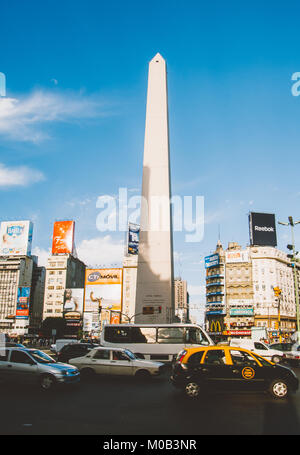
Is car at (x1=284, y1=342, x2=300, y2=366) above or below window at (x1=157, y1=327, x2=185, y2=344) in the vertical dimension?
below

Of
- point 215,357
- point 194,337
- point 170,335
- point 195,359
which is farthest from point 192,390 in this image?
point 170,335

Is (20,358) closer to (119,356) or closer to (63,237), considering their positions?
(119,356)

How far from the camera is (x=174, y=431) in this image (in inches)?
262

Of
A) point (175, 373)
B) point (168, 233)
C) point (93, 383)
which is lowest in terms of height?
point (93, 383)

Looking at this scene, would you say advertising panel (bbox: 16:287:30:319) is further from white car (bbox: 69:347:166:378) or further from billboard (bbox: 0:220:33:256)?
white car (bbox: 69:347:166:378)

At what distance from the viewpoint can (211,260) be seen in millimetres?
100375

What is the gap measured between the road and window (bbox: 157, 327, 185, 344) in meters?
8.70

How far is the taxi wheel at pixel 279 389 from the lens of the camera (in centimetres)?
1033

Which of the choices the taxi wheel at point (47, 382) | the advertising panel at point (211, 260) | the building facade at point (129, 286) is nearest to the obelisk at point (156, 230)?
the taxi wheel at point (47, 382)

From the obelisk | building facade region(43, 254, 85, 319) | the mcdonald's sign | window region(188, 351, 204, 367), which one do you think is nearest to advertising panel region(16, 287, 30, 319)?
building facade region(43, 254, 85, 319)

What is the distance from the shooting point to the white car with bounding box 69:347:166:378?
Answer: 14305mm
